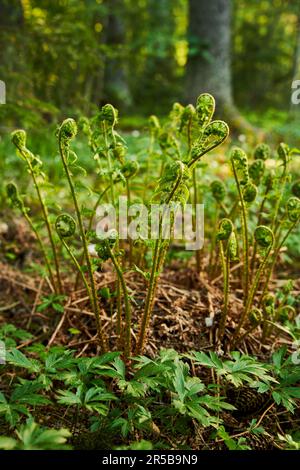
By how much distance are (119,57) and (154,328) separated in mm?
4436

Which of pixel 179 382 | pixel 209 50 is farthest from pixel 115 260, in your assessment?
pixel 209 50

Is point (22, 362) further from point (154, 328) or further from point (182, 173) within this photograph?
point (182, 173)

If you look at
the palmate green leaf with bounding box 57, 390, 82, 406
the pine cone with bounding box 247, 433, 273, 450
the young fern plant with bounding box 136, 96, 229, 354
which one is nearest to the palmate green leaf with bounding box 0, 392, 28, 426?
the palmate green leaf with bounding box 57, 390, 82, 406

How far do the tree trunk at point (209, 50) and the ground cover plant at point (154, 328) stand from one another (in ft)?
14.1

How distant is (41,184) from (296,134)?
4804 mm

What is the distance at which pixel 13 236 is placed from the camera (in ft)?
10.6

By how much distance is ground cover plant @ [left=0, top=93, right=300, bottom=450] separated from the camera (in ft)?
5.31

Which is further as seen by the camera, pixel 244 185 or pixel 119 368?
pixel 244 185

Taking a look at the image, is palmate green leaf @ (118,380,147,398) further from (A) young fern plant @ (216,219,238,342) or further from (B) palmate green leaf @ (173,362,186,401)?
(A) young fern plant @ (216,219,238,342)

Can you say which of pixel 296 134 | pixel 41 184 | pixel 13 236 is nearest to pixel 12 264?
pixel 13 236

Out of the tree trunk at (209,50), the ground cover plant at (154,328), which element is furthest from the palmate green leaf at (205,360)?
the tree trunk at (209,50)

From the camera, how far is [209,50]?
6566mm

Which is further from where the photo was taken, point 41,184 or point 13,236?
point 13,236

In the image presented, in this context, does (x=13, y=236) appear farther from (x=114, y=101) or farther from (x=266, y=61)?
(x=266, y=61)
